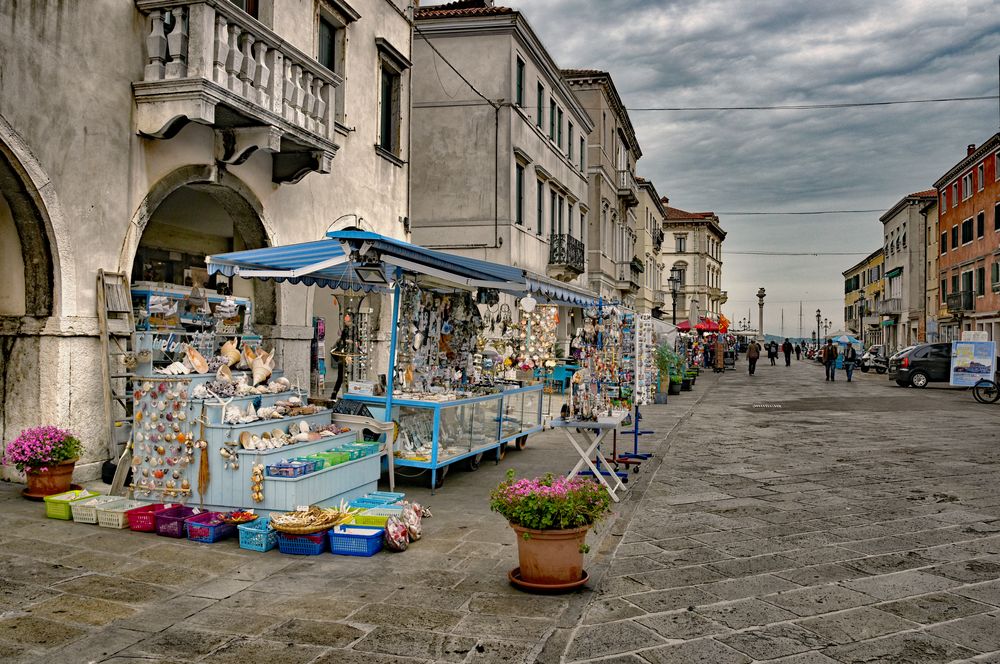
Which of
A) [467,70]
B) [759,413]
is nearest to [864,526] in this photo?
[759,413]

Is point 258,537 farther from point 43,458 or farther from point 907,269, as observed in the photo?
point 907,269

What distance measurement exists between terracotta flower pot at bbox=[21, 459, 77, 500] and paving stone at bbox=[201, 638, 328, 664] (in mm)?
3951

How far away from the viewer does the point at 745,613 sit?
15.2ft

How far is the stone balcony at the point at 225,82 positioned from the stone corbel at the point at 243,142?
1 centimetres

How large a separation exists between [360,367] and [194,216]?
4.37 meters

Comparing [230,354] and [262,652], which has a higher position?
[230,354]

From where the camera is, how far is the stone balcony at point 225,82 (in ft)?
27.0

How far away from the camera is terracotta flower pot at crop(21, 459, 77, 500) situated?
6.98m

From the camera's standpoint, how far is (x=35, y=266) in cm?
752

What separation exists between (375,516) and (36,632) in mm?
2485

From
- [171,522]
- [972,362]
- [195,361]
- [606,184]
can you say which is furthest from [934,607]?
[606,184]

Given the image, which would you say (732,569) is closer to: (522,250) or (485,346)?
(485,346)

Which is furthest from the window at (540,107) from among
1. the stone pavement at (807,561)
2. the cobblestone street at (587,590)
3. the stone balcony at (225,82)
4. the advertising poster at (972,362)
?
the cobblestone street at (587,590)

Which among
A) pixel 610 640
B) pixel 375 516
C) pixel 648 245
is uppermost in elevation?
pixel 648 245
